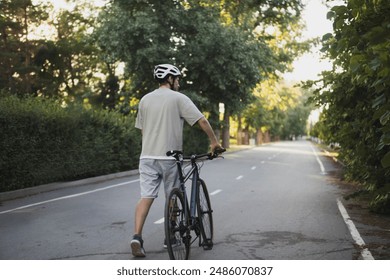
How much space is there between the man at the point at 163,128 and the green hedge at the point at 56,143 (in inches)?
271

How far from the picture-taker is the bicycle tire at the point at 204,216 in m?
5.66

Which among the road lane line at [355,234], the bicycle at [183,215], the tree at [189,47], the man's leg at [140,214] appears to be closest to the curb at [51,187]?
the man's leg at [140,214]

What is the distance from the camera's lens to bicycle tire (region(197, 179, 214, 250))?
5.66 m

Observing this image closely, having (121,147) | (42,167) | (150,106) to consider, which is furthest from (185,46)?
(150,106)

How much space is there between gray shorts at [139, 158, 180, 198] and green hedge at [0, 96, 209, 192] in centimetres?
687

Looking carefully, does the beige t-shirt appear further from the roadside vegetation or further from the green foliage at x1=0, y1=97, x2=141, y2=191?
the green foliage at x1=0, y1=97, x2=141, y2=191

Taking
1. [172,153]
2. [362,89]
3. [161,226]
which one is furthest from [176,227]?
[362,89]

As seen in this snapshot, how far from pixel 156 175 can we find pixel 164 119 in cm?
62

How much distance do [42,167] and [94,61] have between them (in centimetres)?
2453

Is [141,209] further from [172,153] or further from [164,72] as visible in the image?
[164,72]

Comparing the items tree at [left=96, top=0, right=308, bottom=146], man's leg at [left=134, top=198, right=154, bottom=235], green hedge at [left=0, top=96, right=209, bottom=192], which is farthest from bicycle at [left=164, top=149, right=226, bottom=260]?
tree at [left=96, top=0, right=308, bottom=146]

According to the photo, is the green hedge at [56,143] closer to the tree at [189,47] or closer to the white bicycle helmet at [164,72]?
the white bicycle helmet at [164,72]

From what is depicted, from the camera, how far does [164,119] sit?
522cm
